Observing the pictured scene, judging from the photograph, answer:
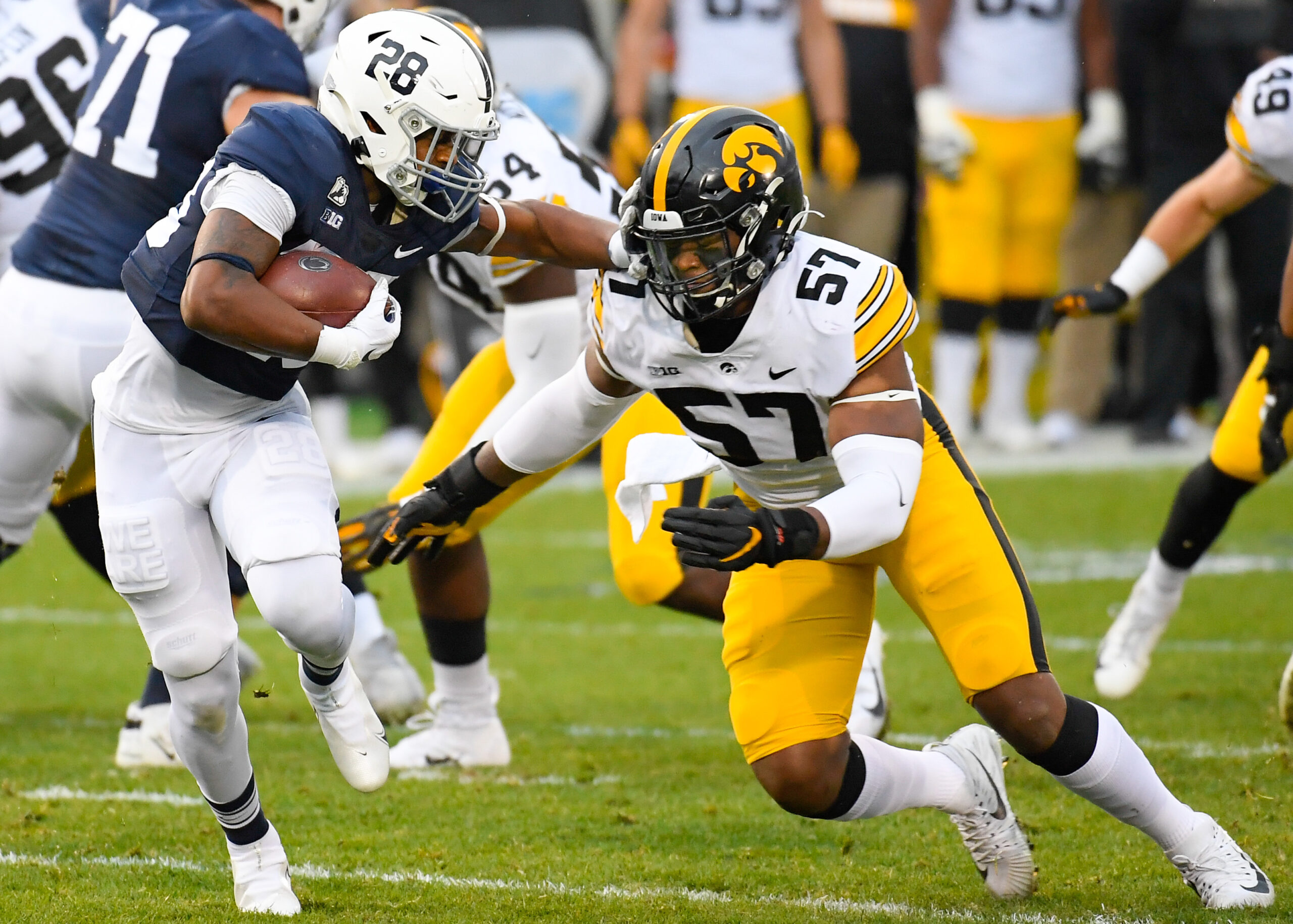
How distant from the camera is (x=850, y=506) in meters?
3.07

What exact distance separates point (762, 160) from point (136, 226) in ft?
5.81

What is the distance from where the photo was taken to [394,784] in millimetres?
4508

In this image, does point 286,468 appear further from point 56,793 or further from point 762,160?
point 56,793

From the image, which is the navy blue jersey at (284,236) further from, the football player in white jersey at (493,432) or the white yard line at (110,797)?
the white yard line at (110,797)

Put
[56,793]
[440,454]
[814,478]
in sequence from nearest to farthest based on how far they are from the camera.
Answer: [814,478] < [56,793] < [440,454]

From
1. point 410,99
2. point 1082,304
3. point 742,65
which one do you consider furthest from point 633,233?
point 742,65

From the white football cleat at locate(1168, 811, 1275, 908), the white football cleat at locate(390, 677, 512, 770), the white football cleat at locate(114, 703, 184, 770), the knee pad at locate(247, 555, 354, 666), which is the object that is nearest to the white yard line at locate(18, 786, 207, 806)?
the white football cleat at locate(114, 703, 184, 770)

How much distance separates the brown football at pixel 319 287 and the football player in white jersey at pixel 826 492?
0.51 metres

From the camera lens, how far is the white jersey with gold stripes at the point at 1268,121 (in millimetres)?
4695

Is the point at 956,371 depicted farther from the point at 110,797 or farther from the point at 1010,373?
the point at 110,797

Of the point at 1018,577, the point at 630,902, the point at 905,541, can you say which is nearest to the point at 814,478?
the point at 905,541

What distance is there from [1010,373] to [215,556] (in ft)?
21.1

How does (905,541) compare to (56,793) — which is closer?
(905,541)

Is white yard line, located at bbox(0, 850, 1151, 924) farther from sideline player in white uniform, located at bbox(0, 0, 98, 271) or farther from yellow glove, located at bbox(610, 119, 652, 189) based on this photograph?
yellow glove, located at bbox(610, 119, 652, 189)
